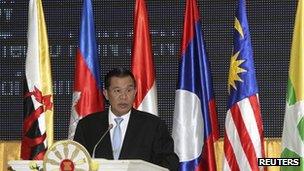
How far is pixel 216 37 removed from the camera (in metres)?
5.61

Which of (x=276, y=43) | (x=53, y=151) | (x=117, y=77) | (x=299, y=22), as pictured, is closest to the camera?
(x=53, y=151)

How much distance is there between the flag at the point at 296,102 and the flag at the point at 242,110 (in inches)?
8.1

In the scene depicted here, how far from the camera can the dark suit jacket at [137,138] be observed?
3.58 m

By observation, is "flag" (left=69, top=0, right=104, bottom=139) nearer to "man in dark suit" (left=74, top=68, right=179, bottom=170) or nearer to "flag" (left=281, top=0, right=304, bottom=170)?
"flag" (left=281, top=0, right=304, bottom=170)

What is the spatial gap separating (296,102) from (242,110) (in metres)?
0.42

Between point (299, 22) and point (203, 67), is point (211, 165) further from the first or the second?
point (299, 22)

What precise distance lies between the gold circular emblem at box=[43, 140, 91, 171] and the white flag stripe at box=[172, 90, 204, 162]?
2.60 metres

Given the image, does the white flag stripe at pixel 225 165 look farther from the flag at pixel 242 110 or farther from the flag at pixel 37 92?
the flag at pixel 37 92

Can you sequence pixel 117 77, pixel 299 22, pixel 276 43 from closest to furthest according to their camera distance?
pixel 117 77 < pixel 299 22 < pixel 276 43

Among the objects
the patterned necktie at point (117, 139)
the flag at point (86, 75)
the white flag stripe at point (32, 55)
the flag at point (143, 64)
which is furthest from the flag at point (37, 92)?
the patterned necktie at point (117, 139)

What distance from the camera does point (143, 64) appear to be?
5410mm

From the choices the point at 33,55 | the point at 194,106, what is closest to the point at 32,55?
the point at 33,55

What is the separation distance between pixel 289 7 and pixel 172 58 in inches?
41.8

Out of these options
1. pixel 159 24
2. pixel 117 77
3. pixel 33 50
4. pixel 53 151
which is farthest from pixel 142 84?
pixel 53 151
